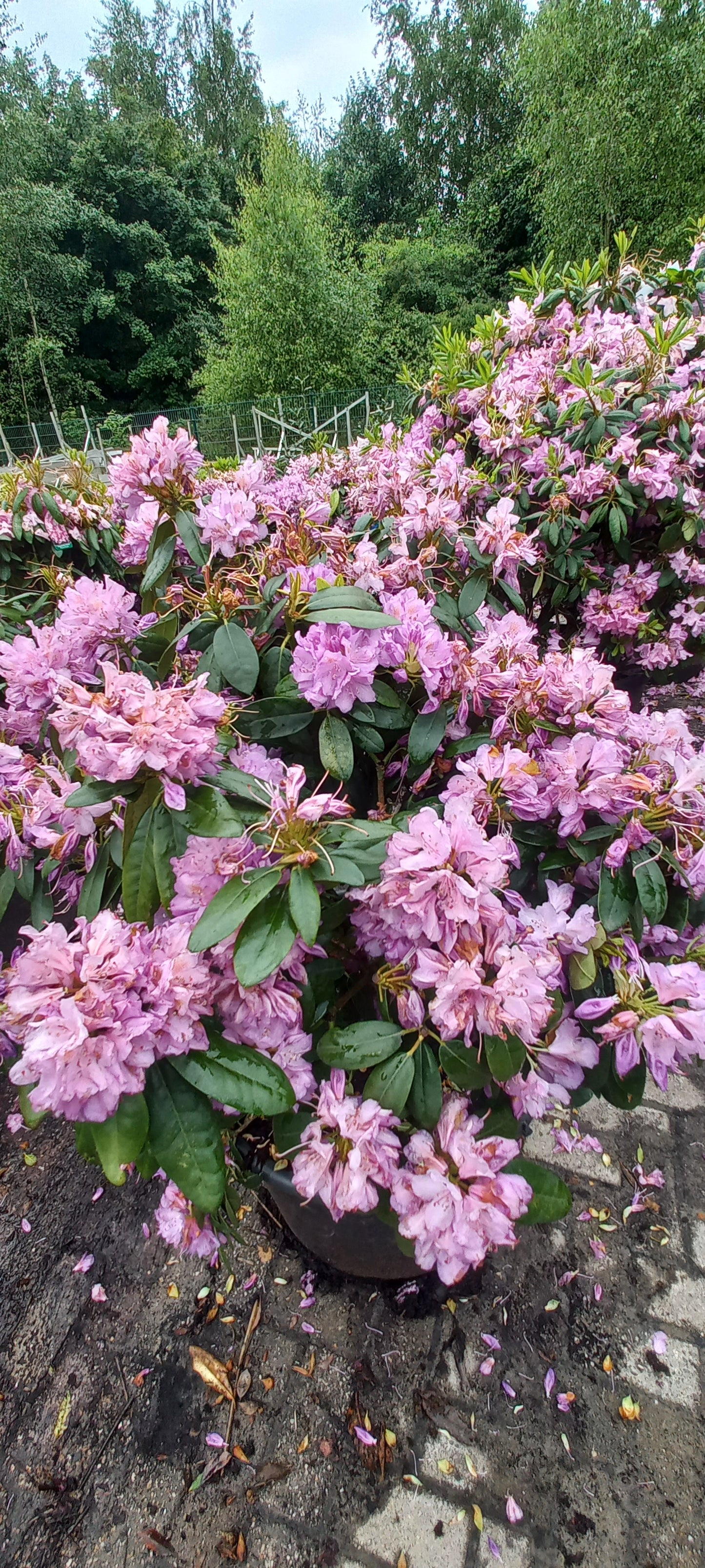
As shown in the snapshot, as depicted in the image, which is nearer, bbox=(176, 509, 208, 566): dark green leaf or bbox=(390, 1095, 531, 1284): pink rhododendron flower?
bbox=(390, 1095, 531, 1284): pink rhododendron flower

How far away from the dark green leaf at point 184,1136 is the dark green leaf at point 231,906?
174mm

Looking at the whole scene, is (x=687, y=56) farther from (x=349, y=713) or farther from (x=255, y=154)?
(x=255, y=154)

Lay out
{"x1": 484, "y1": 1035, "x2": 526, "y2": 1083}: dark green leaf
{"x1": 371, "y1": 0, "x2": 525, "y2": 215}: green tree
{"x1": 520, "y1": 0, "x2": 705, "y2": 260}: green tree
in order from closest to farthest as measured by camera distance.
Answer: {"x1": 484, "y1": 1035, "x2": 526, "y2": 1083}: dark green leaf, {"x1": 520, "y1": 0, "x2": 705, "y2": 260}: green tree, {"x1": 371, "y1": 0, "x2": 525, "y2": 215}: green tree

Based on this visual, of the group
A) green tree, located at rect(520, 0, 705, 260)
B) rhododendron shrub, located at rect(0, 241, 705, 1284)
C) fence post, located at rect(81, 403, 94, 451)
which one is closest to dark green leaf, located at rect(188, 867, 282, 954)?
rhododendron shrub, located at rect(0, 241, 705, 1284)

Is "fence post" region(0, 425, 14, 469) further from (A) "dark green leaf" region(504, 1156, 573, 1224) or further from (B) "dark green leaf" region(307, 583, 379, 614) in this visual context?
(A) "dark green leaf" region(504, 1156, 573, 1224)

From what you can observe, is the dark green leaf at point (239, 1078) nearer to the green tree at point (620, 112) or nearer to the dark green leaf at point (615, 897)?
the dark green leaf at point (615, 897)

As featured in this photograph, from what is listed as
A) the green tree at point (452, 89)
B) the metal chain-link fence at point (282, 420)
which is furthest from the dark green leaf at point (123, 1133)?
the green tree at point (452, 89)

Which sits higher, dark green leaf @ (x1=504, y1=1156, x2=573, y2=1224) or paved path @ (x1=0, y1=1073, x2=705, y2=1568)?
dark green leaf @ (x1=504, y1=1156, x2=573, y2=1224)

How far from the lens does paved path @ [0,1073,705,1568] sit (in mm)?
1231

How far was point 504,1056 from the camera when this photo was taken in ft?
2.62

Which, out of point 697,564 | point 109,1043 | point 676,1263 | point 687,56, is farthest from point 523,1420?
point 687,56

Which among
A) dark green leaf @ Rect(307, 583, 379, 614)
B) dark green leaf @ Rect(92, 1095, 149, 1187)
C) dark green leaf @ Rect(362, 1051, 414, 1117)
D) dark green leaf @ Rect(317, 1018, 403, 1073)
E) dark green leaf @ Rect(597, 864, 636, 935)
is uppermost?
dark green leaf @ Rect(307, 583, 379, 614)

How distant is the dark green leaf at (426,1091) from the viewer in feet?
2.85

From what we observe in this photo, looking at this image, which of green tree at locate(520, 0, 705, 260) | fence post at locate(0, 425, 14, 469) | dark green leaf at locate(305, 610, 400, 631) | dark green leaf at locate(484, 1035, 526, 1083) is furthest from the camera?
fence post at locate(0, 425, 14, 469)
